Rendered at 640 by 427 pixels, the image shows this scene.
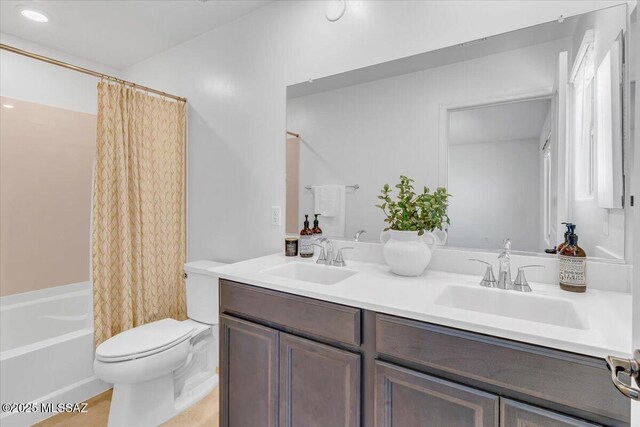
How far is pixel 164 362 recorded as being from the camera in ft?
5.14

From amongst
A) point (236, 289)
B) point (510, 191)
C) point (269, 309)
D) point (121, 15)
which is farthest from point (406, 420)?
point (121, 15)

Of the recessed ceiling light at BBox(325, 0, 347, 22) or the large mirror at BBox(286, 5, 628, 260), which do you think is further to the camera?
the recessed ceiling light at BBox(325, 0, 347, 22)

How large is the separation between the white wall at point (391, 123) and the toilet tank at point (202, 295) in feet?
2.27

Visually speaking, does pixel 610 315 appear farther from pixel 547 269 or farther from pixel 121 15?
pixel 121 15

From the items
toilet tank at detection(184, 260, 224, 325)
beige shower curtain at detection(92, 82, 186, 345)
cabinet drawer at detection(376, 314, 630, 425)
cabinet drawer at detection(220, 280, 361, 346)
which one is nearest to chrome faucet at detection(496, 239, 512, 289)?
cabinet drawer at detection(376, 314, 630, 425)

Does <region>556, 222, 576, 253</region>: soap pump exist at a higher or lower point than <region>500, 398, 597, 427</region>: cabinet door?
higher

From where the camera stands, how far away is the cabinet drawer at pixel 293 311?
1001mm

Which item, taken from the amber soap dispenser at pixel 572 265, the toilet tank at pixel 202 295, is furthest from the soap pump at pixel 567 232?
the toilet tank at pixel 202 295

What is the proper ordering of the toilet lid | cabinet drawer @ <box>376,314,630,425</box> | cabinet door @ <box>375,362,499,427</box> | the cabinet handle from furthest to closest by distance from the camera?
the toilet lid
cabinet door @ <box>375,362,499,427</box>
cabinet drawer @ <box>376,314,630,425</box>
the cabinet handle

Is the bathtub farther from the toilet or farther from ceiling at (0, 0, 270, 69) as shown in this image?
ceiling at (0, 0, 270, 69)

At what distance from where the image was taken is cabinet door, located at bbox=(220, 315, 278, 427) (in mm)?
1179

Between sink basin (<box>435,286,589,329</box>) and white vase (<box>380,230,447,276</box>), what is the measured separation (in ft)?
0.49

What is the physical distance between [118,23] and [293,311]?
2320 mm

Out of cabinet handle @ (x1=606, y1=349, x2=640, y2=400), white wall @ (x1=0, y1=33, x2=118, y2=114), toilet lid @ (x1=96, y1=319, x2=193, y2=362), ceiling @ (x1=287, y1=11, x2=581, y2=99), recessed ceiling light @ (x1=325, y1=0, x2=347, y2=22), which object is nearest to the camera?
cabinet handle @ (x1=606, y1=349, x2=640, y2=400)
